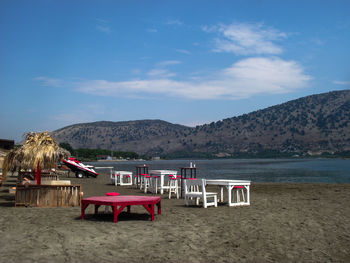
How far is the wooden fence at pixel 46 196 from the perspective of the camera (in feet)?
44.6

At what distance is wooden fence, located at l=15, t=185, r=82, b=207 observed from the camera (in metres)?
13.6

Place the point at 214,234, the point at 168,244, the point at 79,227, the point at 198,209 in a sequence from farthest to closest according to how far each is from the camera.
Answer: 1. the point at 198,209
2. the point at 79,227
3. the point at 214,234
4. the point at 168,244

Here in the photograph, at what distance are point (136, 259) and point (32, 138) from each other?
8.86m

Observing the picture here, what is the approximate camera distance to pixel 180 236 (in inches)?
341

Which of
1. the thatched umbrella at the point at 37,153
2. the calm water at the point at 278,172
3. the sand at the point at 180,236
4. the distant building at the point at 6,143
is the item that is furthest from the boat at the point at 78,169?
the sand at the point at 180,236

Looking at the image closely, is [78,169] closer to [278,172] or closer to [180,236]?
[278,172]

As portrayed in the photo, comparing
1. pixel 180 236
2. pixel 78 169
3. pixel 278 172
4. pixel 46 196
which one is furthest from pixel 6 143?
pixel 180 236

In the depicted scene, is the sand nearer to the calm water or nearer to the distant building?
the calm water

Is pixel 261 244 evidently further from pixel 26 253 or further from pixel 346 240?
pixel 26 253

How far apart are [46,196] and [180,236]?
6.58 m

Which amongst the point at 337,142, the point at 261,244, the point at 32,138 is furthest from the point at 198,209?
the point at 337,142

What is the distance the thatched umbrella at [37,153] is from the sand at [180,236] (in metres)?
1.91

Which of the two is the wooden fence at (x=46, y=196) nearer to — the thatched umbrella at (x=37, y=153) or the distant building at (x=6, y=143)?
the thatched umbrella at (x=37, y=153)

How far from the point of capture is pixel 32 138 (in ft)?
47.2
